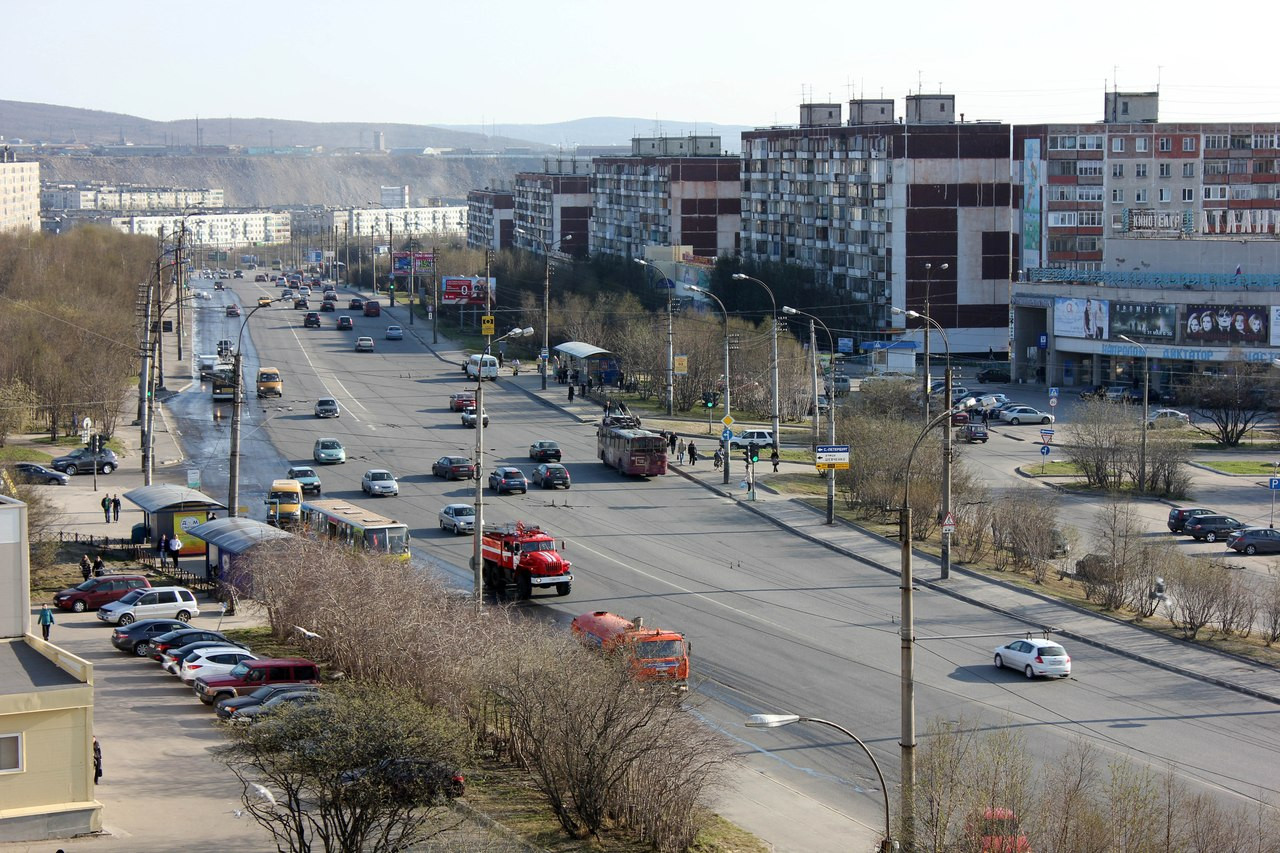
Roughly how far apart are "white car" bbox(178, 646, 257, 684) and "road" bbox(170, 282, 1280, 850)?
25.9 ft

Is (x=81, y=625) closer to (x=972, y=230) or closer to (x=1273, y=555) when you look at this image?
(x=1273, y=555)

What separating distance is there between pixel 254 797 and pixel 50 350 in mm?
55285

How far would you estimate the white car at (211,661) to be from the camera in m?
31.3

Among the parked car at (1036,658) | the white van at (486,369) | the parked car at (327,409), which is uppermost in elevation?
the white van at (486,369)

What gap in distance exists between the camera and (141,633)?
3525 cm

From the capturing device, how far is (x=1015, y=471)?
6309 cm

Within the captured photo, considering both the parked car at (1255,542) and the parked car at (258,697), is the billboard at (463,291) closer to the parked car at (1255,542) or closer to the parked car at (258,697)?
the parked car at (1255,542)

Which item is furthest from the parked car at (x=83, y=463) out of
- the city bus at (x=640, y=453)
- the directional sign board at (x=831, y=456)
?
the directional sign board at (x=831, y=456)

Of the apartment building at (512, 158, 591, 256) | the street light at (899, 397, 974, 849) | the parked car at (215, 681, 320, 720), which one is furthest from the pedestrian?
the apartment building at (512, 158, 591, 256)

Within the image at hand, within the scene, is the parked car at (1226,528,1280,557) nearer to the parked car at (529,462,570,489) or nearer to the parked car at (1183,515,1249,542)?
the parked car at (1183,515,1249,542)

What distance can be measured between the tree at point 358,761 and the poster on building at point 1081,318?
74.4 metres

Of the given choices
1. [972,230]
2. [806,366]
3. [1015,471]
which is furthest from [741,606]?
[972,230]

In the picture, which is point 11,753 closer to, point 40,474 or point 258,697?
point 258,697

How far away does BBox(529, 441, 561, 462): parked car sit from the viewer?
199 feet
